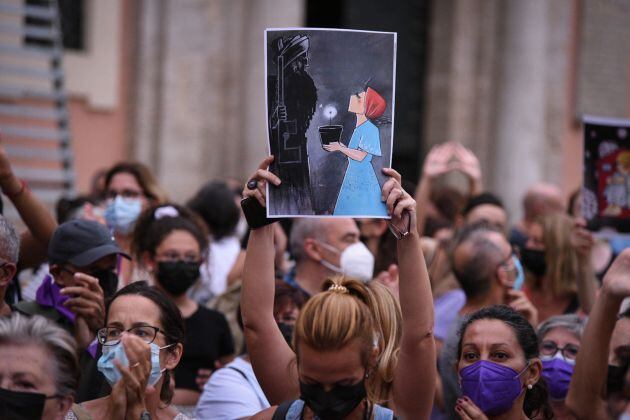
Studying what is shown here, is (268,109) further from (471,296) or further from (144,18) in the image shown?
(144,18)

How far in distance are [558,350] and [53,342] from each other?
2.43 metres

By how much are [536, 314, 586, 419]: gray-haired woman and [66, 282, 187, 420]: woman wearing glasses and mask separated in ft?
5.70

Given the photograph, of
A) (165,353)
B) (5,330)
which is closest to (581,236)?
(165,353)

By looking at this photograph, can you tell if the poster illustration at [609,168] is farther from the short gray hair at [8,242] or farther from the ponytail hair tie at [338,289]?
the short gray hair at [8,242]

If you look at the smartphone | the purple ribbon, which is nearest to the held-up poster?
the smartphone

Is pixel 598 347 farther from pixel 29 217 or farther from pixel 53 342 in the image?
pixel 29 217

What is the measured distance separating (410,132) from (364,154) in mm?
10731

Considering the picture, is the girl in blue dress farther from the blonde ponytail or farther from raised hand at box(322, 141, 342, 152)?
the blonde ponytail

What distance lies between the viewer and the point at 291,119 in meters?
3.50

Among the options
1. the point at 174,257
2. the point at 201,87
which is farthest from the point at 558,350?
the point at 201,87

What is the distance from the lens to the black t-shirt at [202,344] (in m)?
4.86

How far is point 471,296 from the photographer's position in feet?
17.3

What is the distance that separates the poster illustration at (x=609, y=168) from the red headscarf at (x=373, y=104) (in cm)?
202

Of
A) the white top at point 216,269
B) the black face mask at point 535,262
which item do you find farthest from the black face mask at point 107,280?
the black face mask at point 535,262
